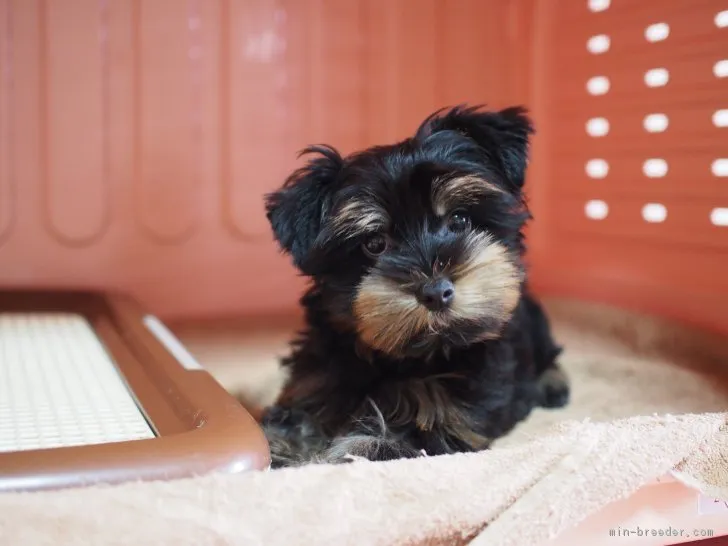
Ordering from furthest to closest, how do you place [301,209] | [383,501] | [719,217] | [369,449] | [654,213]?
[654,213], [719,217], [301,209], [369,449], [383,501]

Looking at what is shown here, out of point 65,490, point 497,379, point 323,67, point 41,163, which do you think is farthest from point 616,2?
point 65,490

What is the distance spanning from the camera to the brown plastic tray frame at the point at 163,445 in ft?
3.66

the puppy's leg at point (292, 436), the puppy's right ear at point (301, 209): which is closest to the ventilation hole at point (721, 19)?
the puppy's right ear at point (301, 209)

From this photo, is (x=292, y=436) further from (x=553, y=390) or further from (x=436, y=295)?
(x=553, y=390)

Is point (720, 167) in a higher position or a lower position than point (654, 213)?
higher

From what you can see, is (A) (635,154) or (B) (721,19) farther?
(A) (635,154)

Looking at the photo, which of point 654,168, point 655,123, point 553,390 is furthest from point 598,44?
point 553,390

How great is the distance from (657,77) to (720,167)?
0.40 meters

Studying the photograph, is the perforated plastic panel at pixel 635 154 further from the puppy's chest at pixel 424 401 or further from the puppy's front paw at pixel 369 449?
the puppy's front paw at pixel 369 449

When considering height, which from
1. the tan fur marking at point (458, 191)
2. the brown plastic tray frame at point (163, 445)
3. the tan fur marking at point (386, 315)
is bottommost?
the brown plastic tray frame at point (163, 445)

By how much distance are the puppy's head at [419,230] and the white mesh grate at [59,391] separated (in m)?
0.51

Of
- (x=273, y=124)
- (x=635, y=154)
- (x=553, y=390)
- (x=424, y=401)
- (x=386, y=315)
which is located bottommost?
(x=553, y=390)

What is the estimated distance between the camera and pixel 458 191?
5.68 feet

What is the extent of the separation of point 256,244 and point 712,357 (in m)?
1.62
